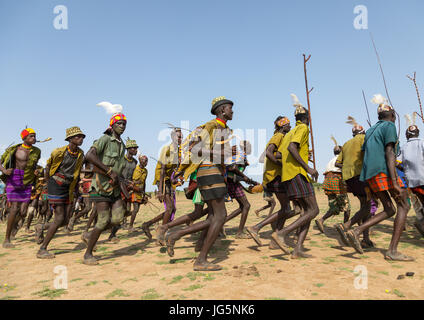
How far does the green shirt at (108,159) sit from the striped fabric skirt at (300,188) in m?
2.87

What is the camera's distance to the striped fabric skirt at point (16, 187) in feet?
23.2

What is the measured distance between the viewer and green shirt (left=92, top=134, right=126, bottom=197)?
4957 mm

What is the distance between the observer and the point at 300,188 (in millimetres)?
4797

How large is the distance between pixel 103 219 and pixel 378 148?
4.50 meters

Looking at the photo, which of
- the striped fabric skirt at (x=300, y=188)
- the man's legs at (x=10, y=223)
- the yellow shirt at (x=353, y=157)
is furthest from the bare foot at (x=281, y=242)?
the man's legs at (x=10, y=223)

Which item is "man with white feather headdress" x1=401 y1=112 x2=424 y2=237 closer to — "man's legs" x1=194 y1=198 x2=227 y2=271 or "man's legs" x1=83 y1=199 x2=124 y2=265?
"man's legs" x1=194 y1=198 x2=227 y2=271

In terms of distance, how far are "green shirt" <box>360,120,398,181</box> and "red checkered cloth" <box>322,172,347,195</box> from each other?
230 centimetres

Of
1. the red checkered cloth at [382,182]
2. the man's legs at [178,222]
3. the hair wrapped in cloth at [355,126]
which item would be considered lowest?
the man's legs at [178,222]

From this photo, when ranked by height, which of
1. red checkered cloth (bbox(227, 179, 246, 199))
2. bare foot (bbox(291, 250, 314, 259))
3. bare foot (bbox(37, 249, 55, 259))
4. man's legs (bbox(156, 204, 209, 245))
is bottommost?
bare foot (bbox(37, 249, 55, 259))

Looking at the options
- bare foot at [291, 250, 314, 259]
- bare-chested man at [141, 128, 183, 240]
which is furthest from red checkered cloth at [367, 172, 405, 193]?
bare-chested man at [141, 128, 183, 240]

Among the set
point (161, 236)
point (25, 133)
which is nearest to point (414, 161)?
point (161, 236)

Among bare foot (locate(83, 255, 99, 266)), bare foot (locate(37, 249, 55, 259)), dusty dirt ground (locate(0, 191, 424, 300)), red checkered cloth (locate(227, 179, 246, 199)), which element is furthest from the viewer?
red checkered cloth (locate(227, 179, 246, 199))

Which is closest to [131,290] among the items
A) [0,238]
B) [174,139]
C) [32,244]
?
[174,139]

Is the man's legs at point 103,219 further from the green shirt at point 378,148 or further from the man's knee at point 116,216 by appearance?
the green shirt at point 378,148
